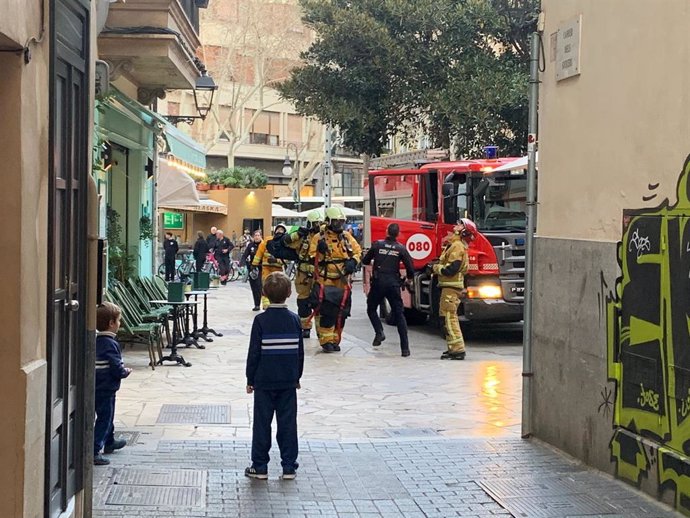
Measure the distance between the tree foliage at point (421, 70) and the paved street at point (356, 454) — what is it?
10036mm

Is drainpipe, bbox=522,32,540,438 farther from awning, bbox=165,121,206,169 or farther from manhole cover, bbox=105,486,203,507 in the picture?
awning, bbox=165,121,206,169

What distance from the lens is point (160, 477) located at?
6367 mm

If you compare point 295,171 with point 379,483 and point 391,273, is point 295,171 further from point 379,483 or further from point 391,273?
point 379,483

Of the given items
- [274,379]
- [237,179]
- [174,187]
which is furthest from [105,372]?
[237,179]

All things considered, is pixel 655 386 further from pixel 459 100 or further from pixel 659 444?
pixel 459 100

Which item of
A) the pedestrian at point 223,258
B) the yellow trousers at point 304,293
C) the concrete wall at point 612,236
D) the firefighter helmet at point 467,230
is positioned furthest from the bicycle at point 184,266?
the concrete wall at point 612,236

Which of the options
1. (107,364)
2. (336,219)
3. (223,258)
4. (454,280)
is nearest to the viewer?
(107,364)

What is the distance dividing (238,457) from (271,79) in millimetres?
37835

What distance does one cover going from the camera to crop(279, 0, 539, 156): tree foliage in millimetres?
20781

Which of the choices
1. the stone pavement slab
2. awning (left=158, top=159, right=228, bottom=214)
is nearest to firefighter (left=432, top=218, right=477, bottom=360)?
the stone pavement slab

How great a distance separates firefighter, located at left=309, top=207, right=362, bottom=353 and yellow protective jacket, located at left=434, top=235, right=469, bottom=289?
4.15ft

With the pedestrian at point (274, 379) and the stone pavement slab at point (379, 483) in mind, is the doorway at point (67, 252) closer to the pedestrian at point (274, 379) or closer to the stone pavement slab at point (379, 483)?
the stone pavement slab at point (379, 483)

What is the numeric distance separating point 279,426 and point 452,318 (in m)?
6.75

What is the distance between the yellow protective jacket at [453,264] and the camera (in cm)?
1277
